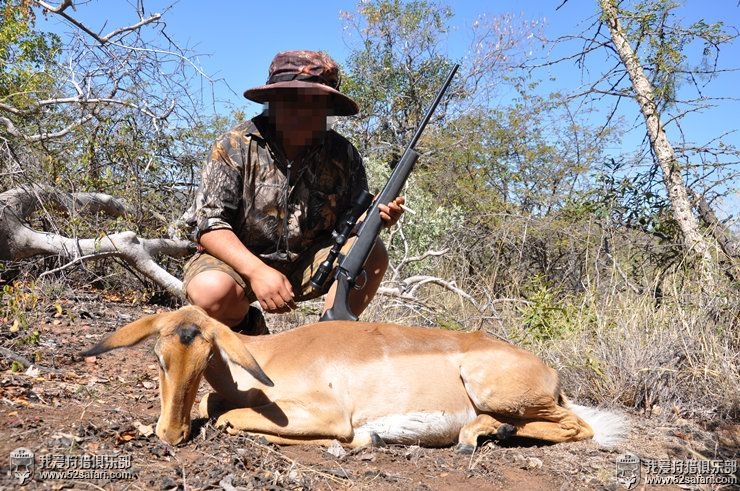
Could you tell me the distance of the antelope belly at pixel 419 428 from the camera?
11.7 feet

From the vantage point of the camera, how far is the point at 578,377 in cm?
486

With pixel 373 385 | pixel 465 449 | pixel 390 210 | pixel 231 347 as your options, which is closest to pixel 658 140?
pixel 390 210

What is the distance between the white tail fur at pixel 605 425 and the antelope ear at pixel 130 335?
259 cm

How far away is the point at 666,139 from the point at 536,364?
3.77 meters

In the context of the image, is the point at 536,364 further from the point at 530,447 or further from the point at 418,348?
the point at 418,348

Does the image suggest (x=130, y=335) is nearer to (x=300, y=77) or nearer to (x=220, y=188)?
(x=220, y=188)

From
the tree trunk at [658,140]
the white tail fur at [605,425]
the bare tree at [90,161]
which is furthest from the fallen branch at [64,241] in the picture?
the tree trunk at [658,140]

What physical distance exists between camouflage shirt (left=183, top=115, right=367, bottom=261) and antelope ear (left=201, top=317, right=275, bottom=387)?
132 cm

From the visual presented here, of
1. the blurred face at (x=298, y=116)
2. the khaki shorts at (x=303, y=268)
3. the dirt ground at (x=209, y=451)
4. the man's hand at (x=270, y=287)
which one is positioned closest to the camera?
the dirt ground at (x=209, y=451)

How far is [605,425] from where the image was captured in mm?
3979

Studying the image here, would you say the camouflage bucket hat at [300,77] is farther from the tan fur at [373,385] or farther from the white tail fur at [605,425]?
the white tail fur at [605,425]

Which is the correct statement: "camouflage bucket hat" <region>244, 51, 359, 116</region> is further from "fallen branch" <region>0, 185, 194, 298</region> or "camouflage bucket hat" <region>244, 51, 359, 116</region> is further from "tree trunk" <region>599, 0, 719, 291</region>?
"tree trunk" <region>599, 0, 719, 291</region>

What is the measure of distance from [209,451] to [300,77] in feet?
8.88

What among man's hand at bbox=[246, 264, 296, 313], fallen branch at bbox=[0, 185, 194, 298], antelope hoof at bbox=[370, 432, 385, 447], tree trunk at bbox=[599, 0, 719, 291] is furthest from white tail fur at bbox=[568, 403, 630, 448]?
fallen branch at bbox=[0, 185, 194, 298]
